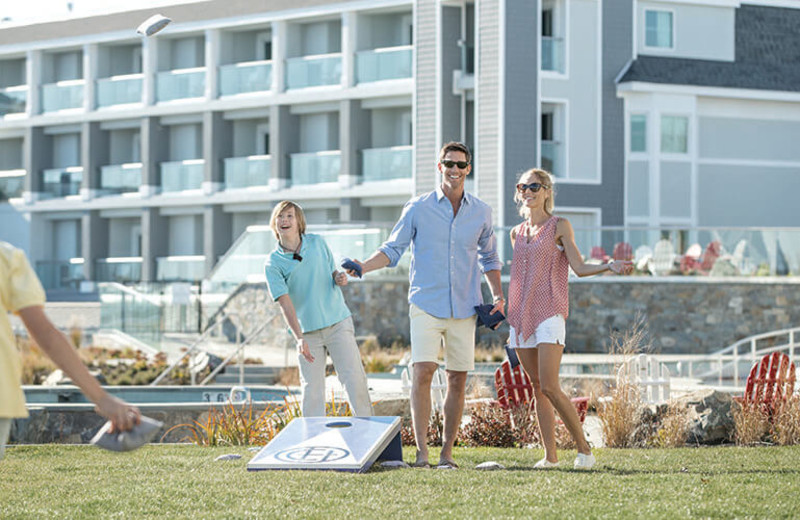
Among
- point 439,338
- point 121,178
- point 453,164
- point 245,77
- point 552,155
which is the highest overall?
point 245,77

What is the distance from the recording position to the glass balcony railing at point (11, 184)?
158ft

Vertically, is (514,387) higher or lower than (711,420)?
higher

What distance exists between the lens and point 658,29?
120ft

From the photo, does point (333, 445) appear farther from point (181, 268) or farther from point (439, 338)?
point (181, 268)

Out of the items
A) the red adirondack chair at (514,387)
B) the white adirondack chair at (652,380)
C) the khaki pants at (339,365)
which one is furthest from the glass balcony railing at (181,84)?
the khaki pants at (339,365)

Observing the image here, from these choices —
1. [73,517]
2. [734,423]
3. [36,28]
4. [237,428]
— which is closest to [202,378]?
[237,428]

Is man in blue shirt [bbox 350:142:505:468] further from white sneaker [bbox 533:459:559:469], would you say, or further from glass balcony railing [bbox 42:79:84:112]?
glass balcony railing [bbox 42:79:84:112]

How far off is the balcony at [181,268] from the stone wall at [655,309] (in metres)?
14.7

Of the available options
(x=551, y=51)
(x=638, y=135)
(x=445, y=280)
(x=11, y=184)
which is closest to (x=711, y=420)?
(x=445, y=280)

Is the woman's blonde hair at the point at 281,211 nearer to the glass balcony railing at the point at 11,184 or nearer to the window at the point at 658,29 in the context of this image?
the window at the point at 658,29

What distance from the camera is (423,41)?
36719 millimetres

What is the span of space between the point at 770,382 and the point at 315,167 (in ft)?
98.2

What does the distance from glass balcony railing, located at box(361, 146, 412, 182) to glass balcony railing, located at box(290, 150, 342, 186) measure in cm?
98

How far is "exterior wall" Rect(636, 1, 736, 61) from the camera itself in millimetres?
36344
